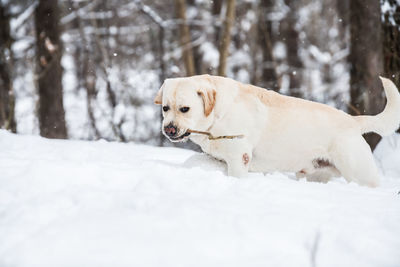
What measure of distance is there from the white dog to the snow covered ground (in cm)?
89

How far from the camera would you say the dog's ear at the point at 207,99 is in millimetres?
3238

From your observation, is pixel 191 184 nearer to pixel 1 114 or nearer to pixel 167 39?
pixel 1 114

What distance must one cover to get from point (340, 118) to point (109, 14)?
8.09m

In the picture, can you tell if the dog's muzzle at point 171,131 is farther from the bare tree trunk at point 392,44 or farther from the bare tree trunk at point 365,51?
the bare tree trunk at point 365,51

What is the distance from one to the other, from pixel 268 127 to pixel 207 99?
64 cm

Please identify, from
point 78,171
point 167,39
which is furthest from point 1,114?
point 78,171

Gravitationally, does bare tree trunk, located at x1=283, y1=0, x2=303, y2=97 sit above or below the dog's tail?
above

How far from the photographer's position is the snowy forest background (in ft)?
19.3

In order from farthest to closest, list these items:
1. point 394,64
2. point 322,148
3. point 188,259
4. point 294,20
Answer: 1. point 294,20
2. point 394,64
3. point 322,148
4. point 188,259

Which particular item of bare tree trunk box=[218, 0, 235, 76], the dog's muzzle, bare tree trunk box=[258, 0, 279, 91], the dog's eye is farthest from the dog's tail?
bare tree trunk box=[258, 0, 279, 91]

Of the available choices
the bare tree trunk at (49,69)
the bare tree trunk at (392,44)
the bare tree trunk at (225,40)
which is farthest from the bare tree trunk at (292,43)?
the bare tree trunk at (49,69)

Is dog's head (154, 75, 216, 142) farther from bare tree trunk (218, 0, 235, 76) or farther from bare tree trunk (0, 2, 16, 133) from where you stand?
bare tree trunk (0, 2, 16, 133)

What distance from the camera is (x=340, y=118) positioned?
3.55 meters

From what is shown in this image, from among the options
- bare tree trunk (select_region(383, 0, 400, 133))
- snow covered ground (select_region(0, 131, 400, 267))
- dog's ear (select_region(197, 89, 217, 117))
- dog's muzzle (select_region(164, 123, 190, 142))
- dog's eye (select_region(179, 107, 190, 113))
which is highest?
bare tree trunk (select_region(383, 0, 400, 133))
